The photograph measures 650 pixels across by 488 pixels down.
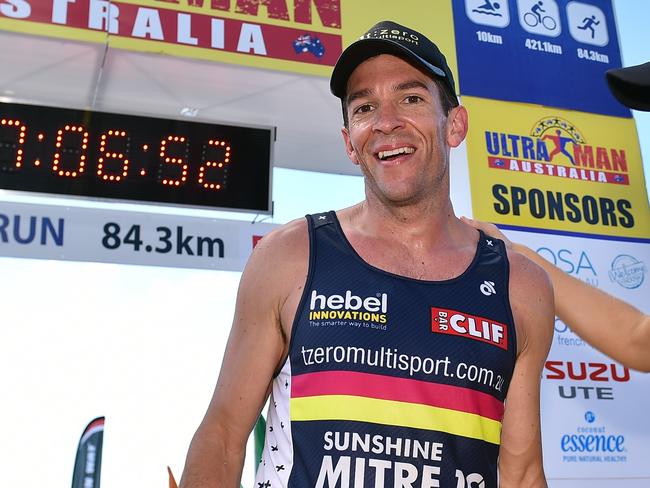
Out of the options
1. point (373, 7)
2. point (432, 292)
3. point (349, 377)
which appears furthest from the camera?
point (373, 7)

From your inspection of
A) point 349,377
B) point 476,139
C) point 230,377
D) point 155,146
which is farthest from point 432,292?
point 476,139

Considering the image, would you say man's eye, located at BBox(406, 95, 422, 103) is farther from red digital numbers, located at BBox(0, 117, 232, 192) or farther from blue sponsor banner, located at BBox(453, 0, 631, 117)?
blue sponsor banner, located at BBox(453, 0, 631, 117)

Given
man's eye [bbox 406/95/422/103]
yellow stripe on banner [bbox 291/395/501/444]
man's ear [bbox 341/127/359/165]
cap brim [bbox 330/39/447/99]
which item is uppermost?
cap brim [bbox 330/39/447/99]

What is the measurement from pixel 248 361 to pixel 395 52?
0.81 metres

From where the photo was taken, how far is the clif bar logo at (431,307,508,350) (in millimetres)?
1638

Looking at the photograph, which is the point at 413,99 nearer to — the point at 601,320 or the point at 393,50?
the point at 393,50

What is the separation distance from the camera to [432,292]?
1694 millimetres

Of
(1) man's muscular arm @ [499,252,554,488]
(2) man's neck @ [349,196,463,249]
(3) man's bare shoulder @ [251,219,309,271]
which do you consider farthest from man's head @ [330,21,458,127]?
(1) man's muscular arm @ [499,252,554,488]

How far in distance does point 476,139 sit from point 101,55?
231 centimetres

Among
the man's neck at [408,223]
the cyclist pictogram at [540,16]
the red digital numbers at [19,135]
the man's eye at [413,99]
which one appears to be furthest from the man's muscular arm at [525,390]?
the cyclist pictogram at [540,16]

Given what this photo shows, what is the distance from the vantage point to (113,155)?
421cm

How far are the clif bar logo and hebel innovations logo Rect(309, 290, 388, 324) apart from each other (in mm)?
117

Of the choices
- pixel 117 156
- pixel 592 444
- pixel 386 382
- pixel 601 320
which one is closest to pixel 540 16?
pixel 592 444

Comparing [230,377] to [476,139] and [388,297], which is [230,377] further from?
[476,139]
